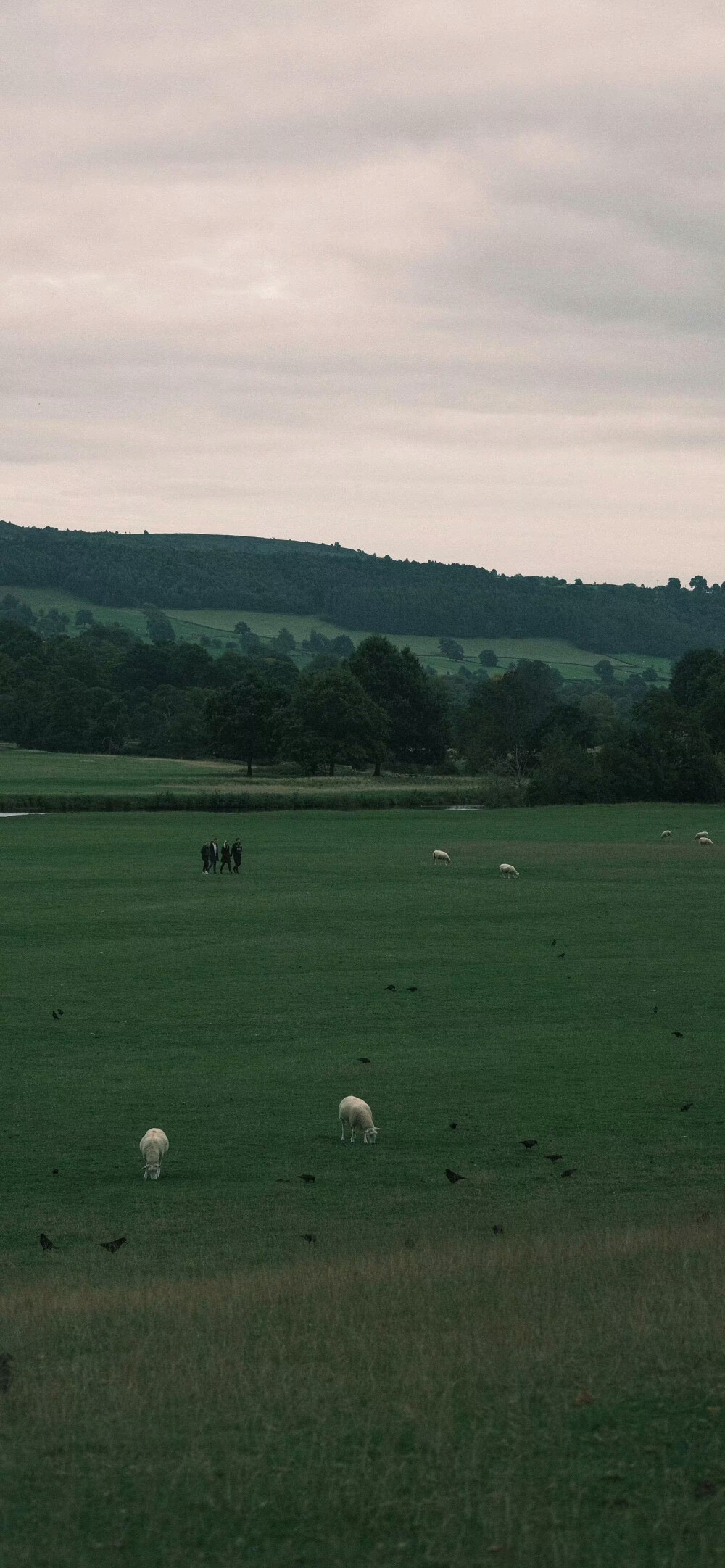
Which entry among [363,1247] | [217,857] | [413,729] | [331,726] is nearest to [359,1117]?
[363,1247]

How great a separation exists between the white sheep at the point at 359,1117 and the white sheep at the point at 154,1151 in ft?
8.76

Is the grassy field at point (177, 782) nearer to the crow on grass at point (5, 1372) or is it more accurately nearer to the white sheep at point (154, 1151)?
the white sheep at point (154, 1151)

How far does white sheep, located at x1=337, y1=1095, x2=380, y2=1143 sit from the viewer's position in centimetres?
2095

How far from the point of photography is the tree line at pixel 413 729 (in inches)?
4464

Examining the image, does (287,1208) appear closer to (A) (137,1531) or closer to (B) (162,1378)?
(B) (162,1378)

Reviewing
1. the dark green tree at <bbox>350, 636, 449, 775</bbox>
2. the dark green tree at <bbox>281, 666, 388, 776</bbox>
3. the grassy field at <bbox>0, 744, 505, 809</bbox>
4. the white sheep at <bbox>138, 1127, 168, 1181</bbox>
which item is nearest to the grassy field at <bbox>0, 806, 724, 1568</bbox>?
the white sheep at <bbox>138, 1127, 168, 1181</bbox>

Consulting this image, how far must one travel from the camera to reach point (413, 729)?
543 feet

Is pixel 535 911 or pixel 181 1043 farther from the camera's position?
pixel 535 911

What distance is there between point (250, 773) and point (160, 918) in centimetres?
10045

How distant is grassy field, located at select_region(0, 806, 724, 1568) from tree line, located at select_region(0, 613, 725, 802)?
69783 millimetres

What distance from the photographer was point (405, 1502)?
8680 mm

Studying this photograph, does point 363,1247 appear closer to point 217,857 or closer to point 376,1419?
point 376,1419

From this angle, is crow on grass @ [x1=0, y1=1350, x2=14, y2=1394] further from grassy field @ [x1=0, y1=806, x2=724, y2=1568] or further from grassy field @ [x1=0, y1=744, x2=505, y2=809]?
grassy field @ [x1=0, y1=744, x2=505, y2=809]

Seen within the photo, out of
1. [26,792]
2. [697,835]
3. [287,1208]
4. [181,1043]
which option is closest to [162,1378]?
[287,1208]
